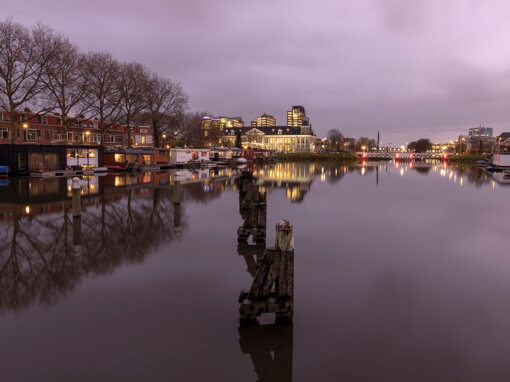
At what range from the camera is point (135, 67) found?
63.7 m

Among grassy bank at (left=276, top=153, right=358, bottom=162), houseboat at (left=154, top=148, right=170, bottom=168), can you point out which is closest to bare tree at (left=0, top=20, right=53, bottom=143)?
houseboat at (left=154, top=148, right=170, bottom=168)

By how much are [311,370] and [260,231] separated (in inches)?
342

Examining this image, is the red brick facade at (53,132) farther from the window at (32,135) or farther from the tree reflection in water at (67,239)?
the tree reflection in water at (67,239)

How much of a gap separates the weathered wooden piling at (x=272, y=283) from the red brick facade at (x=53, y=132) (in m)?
64.6

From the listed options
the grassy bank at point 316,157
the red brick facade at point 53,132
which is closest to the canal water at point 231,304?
the red brick facade at point 53,132

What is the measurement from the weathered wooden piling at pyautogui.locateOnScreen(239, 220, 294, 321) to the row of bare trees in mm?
49417

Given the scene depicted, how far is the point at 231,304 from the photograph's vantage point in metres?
8.92

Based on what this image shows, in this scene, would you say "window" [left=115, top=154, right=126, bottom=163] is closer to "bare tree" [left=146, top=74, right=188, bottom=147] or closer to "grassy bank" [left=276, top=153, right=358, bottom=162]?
"bare tree" [left=146, top=74, right=188, bottom=147]

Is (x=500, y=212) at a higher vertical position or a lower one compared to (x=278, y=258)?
lower

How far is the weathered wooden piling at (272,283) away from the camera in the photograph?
24.6ft

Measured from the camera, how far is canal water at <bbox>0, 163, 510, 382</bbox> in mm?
6473

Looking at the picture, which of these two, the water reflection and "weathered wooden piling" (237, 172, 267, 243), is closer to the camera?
the water reflection

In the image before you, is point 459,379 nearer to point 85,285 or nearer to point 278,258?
point 278,258

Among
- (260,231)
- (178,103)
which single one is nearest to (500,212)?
(260,231)
